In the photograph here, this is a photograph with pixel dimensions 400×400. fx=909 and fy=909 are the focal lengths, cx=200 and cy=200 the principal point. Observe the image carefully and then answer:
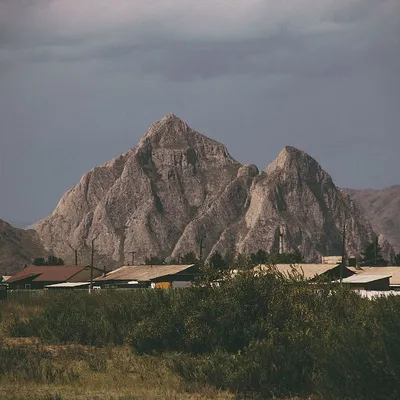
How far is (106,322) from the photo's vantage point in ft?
138

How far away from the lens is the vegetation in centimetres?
2256

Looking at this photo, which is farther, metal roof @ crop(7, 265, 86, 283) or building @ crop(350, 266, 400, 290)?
metal roof @ crop(7, 265, 86, 283)

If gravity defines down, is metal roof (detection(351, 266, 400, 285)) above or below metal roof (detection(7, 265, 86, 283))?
below

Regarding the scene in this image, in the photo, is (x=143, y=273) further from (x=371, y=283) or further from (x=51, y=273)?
(x=371, y=283)

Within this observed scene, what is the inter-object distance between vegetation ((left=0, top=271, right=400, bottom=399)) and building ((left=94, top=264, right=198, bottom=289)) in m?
66.1

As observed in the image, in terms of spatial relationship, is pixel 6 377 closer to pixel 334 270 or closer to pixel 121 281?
pixel 334 270

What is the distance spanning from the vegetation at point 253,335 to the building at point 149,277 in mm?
66072

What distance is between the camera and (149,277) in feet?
388

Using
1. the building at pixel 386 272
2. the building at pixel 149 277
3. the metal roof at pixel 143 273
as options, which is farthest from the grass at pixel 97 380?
the metal roof at pixel 143 273

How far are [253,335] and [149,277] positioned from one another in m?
86.5

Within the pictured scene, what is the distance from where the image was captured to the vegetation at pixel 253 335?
22562 mm

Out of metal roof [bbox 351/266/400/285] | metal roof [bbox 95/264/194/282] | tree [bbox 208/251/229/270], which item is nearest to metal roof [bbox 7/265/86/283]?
metal roof [bbox 95/264/194/282]

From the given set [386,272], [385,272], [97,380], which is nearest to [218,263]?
[385,272]

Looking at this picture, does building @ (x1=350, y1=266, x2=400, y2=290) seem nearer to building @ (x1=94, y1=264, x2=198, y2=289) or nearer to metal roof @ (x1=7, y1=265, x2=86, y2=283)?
building @ (x1=94, y1=264, x2=198, y2=289)
